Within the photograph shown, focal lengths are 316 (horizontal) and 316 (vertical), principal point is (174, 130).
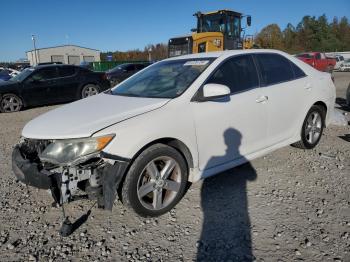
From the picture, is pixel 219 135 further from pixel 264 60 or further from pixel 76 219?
pixel 76 219

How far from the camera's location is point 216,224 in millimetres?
3152

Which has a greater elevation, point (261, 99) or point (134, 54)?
point (134, 54)

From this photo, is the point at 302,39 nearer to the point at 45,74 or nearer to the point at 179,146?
the point at 45,74

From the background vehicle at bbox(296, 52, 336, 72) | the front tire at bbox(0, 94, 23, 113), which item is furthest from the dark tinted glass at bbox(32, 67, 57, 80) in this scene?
the background vehicle at bbox(296, 52, 336, 72)

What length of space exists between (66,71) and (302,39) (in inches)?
2704

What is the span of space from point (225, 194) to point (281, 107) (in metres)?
1.47

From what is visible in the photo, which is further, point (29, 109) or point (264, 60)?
point (29, 109)

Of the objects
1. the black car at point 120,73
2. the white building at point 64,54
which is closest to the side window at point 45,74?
the black car at point 120,73

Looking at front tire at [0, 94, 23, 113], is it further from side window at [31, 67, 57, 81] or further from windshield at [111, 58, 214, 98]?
windshield at [111, 58, 214, 98]

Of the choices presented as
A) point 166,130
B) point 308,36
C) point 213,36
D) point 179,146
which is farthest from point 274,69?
point 308,36

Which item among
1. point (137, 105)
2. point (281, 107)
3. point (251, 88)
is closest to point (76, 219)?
point (137, 105)

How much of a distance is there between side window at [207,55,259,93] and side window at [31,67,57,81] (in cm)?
860

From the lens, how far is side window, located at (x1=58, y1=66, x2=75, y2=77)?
1123 centimetres

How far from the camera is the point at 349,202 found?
11.4 ft
